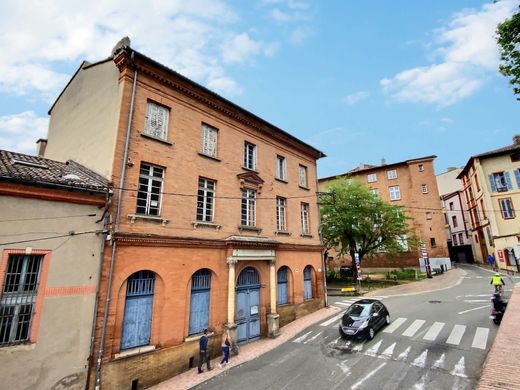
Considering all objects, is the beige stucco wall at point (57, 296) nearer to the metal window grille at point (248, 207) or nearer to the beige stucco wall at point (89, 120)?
the beige stucco wall at point (89, 120)

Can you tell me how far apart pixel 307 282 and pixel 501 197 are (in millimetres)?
29787

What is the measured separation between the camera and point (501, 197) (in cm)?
3284

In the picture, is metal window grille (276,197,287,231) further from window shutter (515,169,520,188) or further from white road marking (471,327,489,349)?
window shutter (515,169,520,188)

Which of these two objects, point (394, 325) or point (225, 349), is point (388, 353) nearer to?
point (394, 325)

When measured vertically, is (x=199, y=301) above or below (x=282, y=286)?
below

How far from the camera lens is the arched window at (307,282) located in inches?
736

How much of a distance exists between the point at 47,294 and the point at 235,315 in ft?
26.0

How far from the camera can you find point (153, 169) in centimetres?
1197

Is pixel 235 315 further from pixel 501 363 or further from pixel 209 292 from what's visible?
pixel 501 363

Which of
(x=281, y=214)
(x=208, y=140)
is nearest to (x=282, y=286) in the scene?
(x=281, y=214)

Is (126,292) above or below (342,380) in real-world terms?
above

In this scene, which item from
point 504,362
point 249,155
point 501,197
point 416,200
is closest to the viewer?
point 504,362

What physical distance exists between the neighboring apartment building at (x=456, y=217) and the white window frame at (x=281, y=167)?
43030mm

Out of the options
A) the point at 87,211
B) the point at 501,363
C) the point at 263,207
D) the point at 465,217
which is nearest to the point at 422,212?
the point at 465,217
